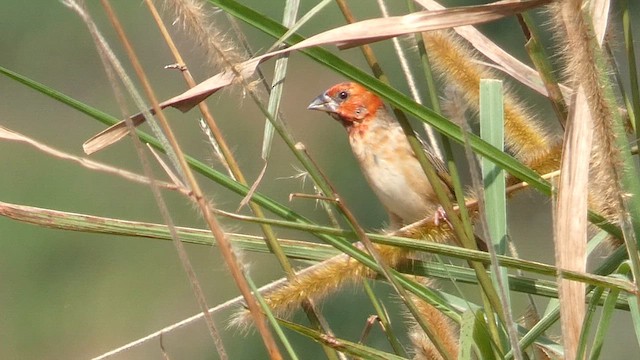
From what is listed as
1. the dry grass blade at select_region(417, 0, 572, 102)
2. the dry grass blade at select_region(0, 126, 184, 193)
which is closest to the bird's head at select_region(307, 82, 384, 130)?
the dry grass blade at select_region(417, 0, 572, 102)

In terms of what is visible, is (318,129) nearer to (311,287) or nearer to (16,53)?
(16,53)

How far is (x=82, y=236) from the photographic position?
7793 mm

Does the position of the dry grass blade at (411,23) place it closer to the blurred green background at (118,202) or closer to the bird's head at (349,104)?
the bird's head at (349,104)

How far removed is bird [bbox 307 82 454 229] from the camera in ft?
10.1

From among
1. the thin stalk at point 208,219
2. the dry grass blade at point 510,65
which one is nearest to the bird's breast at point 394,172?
the dry grass blade at point 510,65

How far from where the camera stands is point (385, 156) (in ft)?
10.3

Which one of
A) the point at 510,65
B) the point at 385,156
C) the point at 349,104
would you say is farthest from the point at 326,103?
the point at 510,65

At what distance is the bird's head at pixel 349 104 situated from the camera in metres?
3.23

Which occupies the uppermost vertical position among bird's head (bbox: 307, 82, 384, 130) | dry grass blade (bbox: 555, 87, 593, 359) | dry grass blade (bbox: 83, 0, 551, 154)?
bird's head (bbox: 307, 82, 384, 130)

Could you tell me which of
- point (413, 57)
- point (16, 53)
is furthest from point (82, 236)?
point (413, 57)

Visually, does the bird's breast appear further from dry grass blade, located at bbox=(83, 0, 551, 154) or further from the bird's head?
dry grass blade, located at bbox=(83, 0, 551, 154)

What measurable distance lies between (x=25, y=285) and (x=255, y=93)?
21.0 feet

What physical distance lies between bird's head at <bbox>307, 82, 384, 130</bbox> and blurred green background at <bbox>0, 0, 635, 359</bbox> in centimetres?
309

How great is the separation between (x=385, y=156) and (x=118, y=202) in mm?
4745
